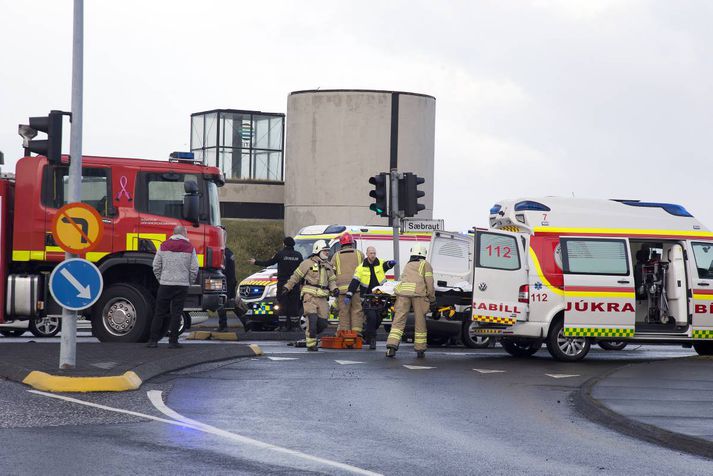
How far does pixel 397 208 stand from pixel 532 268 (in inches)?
191

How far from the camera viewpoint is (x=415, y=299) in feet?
63.3

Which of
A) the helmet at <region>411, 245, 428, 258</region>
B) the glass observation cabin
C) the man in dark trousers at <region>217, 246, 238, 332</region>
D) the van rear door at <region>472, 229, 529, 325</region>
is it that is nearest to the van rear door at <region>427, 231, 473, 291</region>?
the helmet at <region>411, 245, 428, 258</region>

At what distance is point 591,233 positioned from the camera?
1945 centimetres

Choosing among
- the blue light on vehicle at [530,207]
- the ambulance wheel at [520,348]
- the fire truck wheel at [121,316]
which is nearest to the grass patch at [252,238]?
the ambulance wheel at [520,348]

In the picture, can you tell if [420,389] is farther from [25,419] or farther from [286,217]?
[286,217]

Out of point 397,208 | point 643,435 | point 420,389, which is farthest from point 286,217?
point 643,435

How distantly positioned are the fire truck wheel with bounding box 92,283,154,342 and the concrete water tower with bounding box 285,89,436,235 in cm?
4126

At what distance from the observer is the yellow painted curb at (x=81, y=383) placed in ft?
43.2

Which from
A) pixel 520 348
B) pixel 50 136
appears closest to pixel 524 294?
pixel 520 348

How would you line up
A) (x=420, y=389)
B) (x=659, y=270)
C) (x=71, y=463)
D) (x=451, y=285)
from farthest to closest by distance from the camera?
(x=451, y=285) → (x=659, y=270) → (x=420, y=389) → (x=71, y=463)

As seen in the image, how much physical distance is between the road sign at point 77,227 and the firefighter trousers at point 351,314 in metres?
7.48

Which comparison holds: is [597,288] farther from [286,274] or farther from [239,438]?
[239,438]

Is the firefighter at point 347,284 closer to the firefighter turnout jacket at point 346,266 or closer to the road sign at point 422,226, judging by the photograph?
the firefighter turnout jacket at point 346,266

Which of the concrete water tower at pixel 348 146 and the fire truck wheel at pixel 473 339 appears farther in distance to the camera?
the concrete water tower at pixel 348 146
